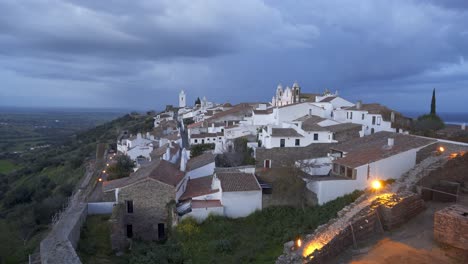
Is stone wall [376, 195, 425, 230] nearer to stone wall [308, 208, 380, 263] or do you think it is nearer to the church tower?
stone wall [308, 208, 380, 263]

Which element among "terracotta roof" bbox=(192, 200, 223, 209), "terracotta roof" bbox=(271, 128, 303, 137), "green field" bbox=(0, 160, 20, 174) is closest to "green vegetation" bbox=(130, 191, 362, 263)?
"terracotta roof" bbox=(192, 200, 223, 209)

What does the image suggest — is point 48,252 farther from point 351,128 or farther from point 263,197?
point 351,128

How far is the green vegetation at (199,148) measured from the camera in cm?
2733

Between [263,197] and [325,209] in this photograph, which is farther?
[263,197]

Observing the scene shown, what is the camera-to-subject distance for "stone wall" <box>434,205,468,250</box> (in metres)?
6.49

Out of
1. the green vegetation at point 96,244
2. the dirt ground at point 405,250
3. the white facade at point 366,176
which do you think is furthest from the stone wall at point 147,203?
the dirt ground at point 405,250

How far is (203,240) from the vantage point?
13836 millimetres

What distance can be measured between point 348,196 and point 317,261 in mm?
9202

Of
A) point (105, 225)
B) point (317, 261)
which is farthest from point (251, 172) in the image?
point (317, 261)

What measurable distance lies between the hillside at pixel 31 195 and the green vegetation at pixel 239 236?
21.1 feet

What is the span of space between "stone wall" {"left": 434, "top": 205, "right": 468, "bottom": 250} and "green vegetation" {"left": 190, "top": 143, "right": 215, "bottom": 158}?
21.7m

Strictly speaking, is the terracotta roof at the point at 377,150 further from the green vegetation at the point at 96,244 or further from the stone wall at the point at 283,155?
the green vegetation at the point at 96,244

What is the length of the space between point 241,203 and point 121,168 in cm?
1348

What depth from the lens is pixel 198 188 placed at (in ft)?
59.6
